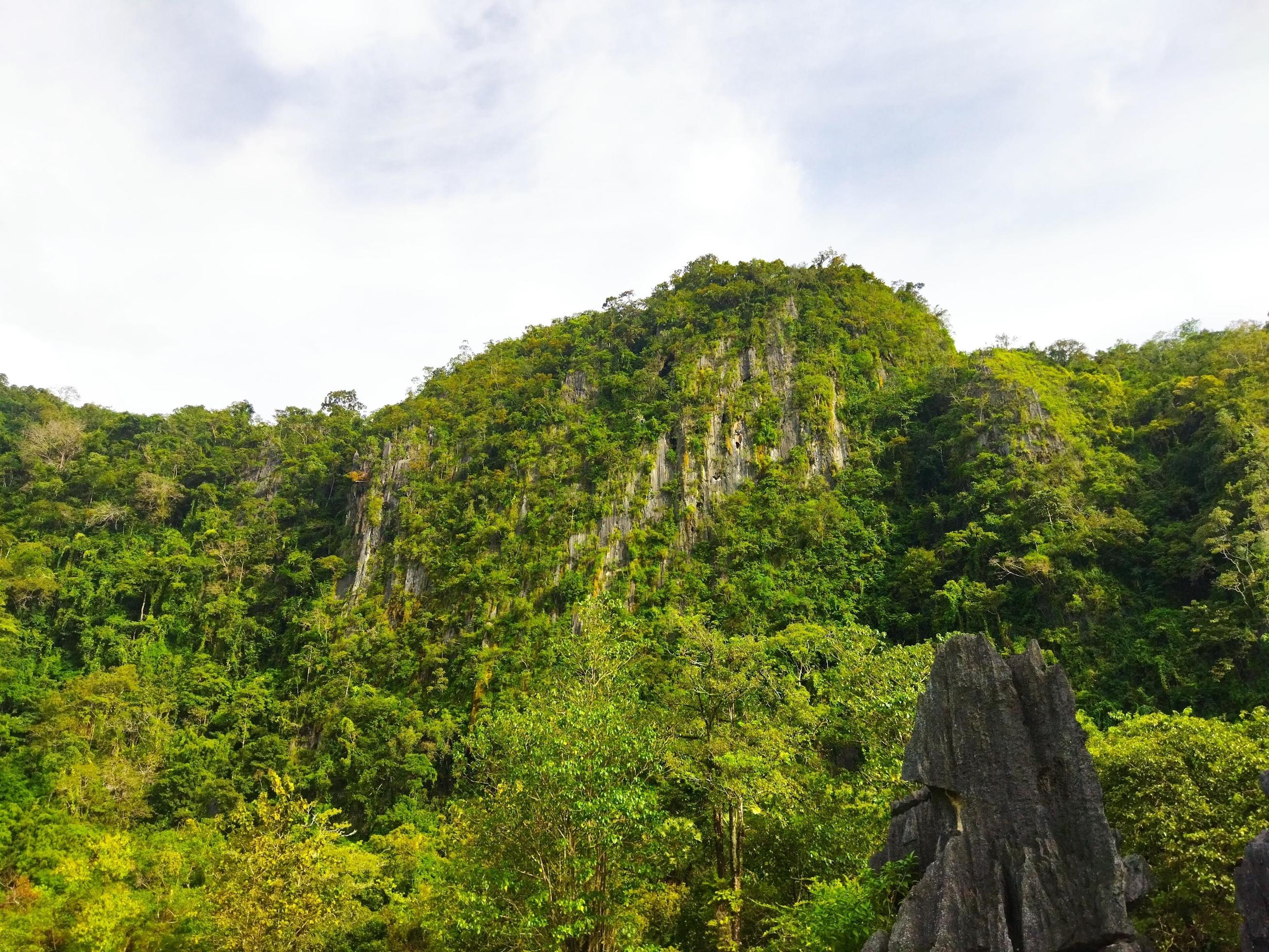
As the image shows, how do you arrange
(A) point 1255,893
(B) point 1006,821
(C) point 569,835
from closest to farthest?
(A) point 1255,893, (B) point 1006,821, (C) point 569,835

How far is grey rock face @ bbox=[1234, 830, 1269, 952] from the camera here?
24.5ft

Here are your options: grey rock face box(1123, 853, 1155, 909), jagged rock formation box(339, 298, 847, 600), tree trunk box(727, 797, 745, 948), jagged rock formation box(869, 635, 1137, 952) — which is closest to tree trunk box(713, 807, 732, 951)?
tree trunk box(727, 797, 745, 948)

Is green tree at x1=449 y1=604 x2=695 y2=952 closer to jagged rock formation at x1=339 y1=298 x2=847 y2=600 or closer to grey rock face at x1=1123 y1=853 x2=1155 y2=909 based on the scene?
grey rock face at x1=1123 y1=853 x2=1155 y2=909

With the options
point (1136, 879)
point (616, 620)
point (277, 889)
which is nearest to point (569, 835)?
point (277, 889)

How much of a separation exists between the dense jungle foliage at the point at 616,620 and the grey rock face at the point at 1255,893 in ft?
5.71

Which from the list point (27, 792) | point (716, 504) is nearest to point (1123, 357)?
point (716, 504)

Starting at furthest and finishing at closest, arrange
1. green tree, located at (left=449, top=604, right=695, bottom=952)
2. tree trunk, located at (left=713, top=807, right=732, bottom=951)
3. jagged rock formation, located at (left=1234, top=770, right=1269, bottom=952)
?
1. tree trunk, located at (left=713, top=807, right=732, bottom=951)
2. green tree, located at (left=449, top=604, right=695, bottom=952)
3. jagged rock formation, located at (left=1234, top=770, right=1269, bottom=952)

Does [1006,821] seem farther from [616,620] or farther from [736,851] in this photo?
[616,620]

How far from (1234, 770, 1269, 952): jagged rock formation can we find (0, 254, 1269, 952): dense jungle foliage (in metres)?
1.74

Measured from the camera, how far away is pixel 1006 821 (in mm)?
8477

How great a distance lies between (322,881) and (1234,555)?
3418 centimetres

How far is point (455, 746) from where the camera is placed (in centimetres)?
3562

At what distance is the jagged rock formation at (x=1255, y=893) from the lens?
748cm

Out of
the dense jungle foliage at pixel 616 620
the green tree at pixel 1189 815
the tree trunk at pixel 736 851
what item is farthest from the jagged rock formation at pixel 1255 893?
the tree trunk at pixel 736 851
